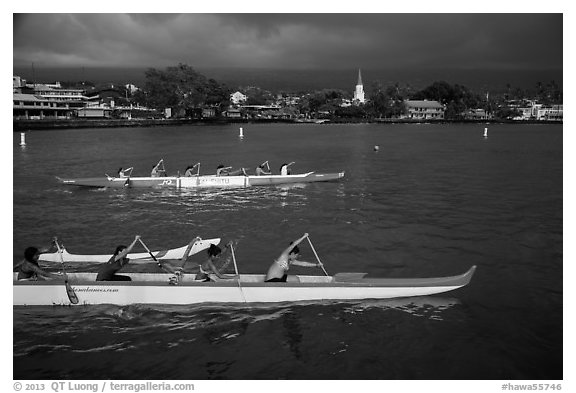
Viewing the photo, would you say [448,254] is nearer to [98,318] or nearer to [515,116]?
[98,318]

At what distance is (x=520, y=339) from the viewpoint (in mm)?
9703

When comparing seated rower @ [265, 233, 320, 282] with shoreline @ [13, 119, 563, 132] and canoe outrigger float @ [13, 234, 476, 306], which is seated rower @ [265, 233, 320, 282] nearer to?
canoe outrigger float @ [13, 234, 476, 306]

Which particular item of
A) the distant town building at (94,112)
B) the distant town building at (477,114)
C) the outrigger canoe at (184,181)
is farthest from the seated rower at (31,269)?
the distant town building at (477,114)

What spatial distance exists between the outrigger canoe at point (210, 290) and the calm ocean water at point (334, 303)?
0.75 ft

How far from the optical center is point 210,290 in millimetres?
10492

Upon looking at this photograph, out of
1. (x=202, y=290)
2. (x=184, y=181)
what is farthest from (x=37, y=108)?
→ (x=202, y=290)

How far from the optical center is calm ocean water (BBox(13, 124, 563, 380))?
895 centimetres

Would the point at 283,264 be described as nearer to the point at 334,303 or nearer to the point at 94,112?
the point at 334,303

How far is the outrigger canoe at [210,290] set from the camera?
1042cm

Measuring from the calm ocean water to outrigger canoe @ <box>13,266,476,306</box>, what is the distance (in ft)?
0.75

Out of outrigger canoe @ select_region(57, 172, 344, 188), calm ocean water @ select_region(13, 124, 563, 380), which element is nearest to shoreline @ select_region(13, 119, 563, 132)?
calm ocean water @ select_region(13, 124, 563, 380)

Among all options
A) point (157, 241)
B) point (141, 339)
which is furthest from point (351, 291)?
point (157, 241)

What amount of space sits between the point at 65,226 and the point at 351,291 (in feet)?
42.3

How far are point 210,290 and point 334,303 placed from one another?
2840 mm
